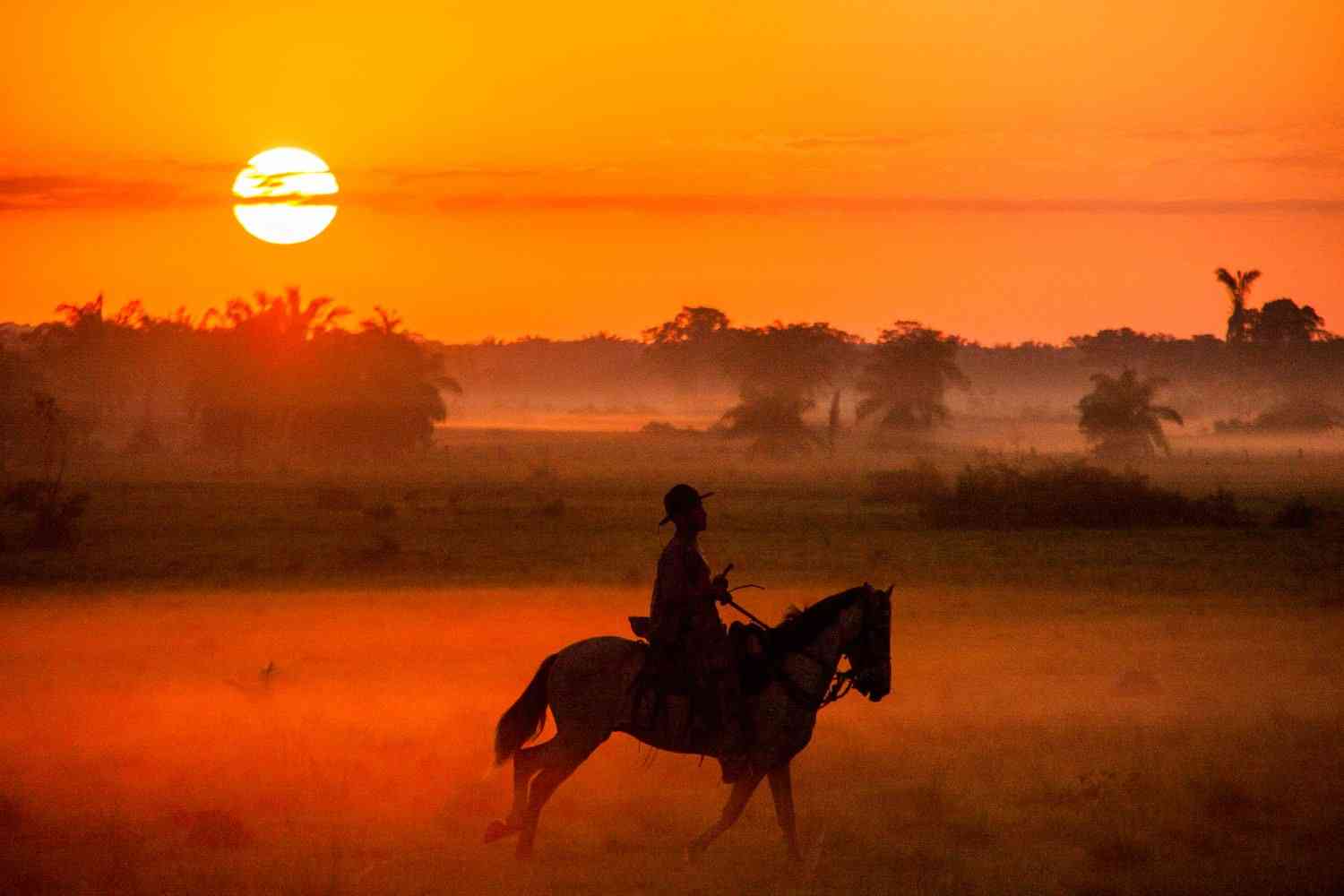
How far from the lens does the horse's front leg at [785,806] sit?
34.0ft

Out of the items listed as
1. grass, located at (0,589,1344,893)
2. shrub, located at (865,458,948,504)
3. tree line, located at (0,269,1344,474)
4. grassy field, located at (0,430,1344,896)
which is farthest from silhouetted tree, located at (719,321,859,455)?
grass, located at (0,589,1344,893)

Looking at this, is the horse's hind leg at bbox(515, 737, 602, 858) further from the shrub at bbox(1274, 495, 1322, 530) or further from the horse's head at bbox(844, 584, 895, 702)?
the shrub at bbox(1274, 495, 1322, 530)

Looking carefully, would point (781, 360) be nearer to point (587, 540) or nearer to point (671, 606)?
point (587, 540)

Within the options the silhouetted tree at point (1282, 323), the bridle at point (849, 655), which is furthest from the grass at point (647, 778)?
the silhouetted tree at point (1282, 323)

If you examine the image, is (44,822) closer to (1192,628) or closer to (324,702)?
(324,702)

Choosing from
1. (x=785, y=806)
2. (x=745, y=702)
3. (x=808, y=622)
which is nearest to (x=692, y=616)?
(x=745, y=702)

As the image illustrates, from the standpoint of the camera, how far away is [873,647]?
10570 mm

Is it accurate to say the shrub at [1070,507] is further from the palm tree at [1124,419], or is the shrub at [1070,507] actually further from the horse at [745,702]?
the palm tree at [1124,419]

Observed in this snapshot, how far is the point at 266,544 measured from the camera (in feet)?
119

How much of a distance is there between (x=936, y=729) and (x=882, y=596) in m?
4.55

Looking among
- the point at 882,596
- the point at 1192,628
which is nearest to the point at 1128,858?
the point at 882,596

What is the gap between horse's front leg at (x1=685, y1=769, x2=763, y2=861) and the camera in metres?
10.2

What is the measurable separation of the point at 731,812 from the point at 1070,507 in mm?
33487

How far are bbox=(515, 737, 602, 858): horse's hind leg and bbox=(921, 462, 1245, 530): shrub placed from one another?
103 ft
